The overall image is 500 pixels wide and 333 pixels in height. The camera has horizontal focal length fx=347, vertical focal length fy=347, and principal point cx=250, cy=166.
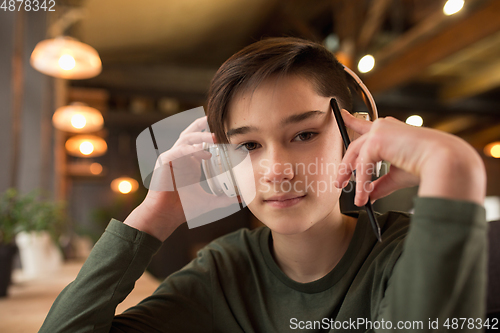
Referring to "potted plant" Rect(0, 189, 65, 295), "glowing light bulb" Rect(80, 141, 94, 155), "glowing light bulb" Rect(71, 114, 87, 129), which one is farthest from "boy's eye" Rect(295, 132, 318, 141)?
"glowing light bulb" Rect(80, 141, 94, 155)

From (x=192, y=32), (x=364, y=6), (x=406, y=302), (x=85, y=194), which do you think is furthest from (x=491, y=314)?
(x=85, y=194)

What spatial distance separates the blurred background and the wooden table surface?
23cm

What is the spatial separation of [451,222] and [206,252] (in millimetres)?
600

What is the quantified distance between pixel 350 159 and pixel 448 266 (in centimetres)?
23

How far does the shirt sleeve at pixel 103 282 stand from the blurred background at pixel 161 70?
100mm

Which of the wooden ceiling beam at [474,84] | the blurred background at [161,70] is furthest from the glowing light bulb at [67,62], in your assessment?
the wooden ceiling beam at [474,84]

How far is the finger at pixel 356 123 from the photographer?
0.61 meters

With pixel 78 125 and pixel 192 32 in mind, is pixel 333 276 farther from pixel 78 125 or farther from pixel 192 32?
pixel 192 32

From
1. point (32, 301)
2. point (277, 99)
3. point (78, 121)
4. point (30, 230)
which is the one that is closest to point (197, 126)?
point (277, 99)

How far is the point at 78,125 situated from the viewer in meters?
3.42

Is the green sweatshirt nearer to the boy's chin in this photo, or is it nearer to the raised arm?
the raised arm

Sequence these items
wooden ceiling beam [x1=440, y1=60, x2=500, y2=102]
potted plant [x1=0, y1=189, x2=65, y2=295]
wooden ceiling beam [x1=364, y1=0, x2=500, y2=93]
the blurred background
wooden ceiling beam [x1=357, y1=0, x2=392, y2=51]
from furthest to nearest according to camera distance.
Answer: wooden ceiling beam [x1=440, y1=60, x2=500, y2=102], wooden ceiling beam [x1=357, y1=0, x2=392, y2=51], wooden ceiling beam [x1=364, y1=0, x2=500, y2=93], the blurred background, potted plant [x1=0, y1=189, x2=65, y2=295]

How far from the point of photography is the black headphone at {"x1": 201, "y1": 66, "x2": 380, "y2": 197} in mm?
714

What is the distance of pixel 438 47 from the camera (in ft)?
11.1
